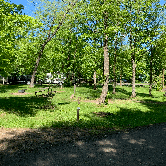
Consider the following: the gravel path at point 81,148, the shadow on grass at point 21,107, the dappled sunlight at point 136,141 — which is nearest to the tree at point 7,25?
the shadow on grass at point 21,107

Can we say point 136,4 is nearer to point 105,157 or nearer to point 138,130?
point 138,130

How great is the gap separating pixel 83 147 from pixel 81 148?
0.12 meters

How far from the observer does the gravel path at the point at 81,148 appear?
5.65 meters

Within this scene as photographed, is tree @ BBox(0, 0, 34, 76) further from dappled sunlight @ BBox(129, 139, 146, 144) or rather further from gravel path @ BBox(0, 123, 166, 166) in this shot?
dappled sunlight @ BBox(129, 139, 146, 144)

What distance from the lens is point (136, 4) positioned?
2177 cm

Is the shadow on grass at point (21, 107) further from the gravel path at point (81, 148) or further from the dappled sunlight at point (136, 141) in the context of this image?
the dappled sunlight at point (136, 141)

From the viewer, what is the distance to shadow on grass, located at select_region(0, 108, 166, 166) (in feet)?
18.7

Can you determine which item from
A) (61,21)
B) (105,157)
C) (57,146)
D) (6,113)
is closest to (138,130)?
(105,157)

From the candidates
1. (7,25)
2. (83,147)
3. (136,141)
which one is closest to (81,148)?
(83,147)

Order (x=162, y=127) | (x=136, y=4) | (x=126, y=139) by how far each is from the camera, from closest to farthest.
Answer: (x=126, y=139) → (x=162, y=127) → (x=136, y=4)

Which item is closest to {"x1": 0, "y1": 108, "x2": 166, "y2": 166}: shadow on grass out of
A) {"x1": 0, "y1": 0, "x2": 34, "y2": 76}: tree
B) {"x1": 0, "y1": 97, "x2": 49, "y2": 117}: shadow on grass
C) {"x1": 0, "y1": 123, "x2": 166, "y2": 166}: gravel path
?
{"x1": 0, "y1": 123, "x2": 166, "y2": 166}: gravel path

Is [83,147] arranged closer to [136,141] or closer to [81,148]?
[81,148]

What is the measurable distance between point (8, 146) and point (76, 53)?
1279 inches

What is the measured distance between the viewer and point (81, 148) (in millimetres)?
6652
